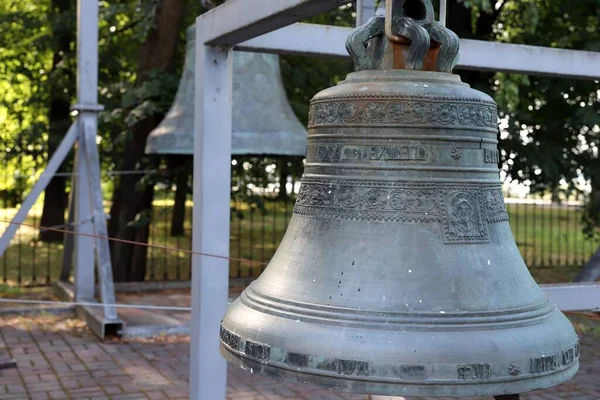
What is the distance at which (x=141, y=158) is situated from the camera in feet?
33.8

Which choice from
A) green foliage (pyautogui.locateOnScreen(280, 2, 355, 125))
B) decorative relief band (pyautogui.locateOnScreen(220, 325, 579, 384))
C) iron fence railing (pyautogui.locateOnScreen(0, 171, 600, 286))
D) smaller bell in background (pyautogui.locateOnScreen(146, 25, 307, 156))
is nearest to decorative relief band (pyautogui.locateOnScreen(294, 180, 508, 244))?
decorative relief band (pyautogui.locateOnScreen(220, 325, 579, 384))

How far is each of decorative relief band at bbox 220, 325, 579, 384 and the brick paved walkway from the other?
355 centimetres

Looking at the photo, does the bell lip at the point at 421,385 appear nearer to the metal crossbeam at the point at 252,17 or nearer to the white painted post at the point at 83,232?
the metal crossbeam at the point at 252,17

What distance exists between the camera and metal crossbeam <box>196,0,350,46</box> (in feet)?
10.7

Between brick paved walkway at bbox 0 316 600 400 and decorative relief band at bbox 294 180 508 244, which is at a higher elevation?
decorative relief band at bbox 294 180 508 244

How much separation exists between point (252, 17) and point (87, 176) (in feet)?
15.8

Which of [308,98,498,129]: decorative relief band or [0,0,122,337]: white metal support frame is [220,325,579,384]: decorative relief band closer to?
[308,98,498,129]: decorative relief band

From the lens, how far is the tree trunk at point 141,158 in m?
10.2

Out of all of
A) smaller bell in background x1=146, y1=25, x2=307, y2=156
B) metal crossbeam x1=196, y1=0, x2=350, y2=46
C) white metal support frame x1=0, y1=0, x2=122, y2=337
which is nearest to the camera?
metal crossbeam x1=196, y1=0, x2=350, y2=46

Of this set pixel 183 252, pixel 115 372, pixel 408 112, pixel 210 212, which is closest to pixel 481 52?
pixel 210 212

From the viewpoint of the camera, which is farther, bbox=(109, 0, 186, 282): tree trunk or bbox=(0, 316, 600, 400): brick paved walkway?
bbox=(109, 0, 186, 282): tree trunk

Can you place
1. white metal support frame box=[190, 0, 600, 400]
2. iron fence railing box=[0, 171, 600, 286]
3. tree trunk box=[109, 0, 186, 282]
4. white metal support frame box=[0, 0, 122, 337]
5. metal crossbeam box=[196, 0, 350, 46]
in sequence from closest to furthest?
metal crossbeam box=[196, 0, 350, 46], white metal support frame box=[190, 0, 600, 400], white metal support frame box=[0, 0, 122, 337], tree trunk box=[109, 0, 186, 282], iron fence railing box=[0, 171, 600, 286]

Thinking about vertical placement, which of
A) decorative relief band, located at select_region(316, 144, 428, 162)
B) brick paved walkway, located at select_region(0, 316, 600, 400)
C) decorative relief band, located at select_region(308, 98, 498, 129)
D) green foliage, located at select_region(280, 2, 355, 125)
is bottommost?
brick paved walkway, located at select_region(0, 316, 600, 400)

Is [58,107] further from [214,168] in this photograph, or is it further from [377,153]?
[377,153]
